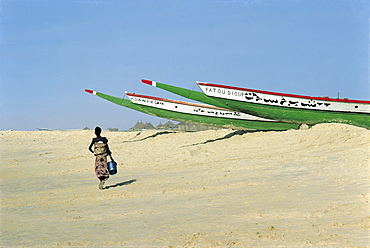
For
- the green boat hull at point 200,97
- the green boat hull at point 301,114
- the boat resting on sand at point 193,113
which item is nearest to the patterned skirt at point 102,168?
the green boat hull at point 200,97

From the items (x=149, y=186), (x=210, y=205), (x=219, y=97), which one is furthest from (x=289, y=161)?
(x=219, y=97)

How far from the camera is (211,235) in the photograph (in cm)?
432

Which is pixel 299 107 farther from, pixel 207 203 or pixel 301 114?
pixel 207 203

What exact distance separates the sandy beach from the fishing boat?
568cm

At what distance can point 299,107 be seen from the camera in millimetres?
17391

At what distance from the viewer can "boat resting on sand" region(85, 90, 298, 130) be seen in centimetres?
2172

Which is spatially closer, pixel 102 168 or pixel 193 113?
pixel 102 168

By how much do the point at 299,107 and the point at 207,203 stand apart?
12.3 metres

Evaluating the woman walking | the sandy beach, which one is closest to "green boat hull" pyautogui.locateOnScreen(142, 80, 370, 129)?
the sandy beach

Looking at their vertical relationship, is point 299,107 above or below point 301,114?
above

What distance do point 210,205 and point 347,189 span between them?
1.92 m

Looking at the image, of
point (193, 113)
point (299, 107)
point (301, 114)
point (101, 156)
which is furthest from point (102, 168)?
point (193, 113)

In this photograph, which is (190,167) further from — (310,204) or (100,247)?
(100,247)

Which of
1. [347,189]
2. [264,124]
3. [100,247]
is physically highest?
[264,124]
